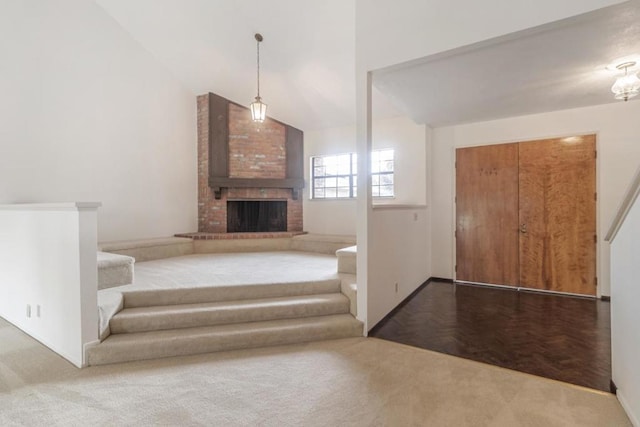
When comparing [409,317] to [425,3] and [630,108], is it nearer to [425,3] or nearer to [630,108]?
[425,3]

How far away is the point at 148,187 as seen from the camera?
18.7 ft

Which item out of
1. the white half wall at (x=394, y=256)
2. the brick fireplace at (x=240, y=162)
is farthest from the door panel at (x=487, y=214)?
the brick fireplace at (x=240, y=162)

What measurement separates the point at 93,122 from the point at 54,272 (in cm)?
309

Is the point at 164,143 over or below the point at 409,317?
over

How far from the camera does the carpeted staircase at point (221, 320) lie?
2760mm

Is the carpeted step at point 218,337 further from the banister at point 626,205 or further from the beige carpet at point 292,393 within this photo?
the banister at point 626,205

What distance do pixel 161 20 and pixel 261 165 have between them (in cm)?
297

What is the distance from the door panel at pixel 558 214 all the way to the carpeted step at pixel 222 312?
133 inches

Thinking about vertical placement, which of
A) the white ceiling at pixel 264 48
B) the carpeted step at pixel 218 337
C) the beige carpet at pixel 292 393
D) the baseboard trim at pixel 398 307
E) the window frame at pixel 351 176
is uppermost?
the white ceiling at pixel 264 48

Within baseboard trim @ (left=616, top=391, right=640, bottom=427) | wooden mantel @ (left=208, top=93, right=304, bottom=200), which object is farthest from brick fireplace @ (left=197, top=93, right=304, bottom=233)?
baseboard trim @ (left=616, top=391, right=640, bottom=427)

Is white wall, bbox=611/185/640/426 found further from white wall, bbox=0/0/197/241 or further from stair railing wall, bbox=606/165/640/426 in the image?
white wall, bbox=0/0/197/241

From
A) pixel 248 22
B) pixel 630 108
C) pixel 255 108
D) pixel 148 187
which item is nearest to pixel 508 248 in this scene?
pixel 630 108

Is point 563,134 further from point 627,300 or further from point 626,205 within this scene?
point 627,300

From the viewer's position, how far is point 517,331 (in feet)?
10.6
